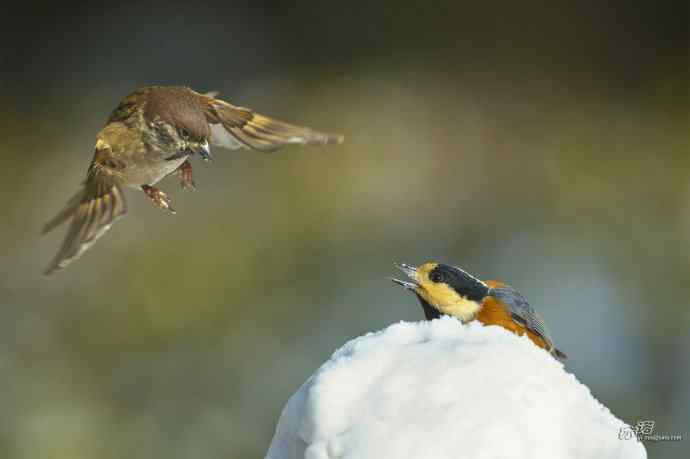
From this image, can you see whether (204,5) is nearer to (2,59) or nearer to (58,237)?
(2,59)

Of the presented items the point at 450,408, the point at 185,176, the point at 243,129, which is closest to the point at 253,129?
the point at 243,129

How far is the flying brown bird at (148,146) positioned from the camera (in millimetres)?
1148

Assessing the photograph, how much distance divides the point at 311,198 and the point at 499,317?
1725mm

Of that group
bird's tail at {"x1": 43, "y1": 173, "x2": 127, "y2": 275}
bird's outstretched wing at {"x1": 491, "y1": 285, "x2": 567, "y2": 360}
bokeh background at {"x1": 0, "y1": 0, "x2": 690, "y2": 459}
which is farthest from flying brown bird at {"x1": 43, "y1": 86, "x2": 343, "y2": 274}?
bokeh background at {"x1": 0, "y1": 0, "x2": 690, "y2": 459}

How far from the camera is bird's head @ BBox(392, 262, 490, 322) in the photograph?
4.62ft

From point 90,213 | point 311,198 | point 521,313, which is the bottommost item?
point 521,313

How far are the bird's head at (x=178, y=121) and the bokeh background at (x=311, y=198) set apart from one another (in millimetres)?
1693

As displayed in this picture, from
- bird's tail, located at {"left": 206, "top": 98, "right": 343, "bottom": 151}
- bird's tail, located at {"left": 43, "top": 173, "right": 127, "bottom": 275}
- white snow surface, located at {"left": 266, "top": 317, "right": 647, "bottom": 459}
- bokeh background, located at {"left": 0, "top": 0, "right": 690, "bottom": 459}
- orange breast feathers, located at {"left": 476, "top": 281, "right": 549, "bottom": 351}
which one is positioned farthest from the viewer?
bokeh background, located at {"left": 0, "top": 0, "right": 690, "bottom": 459}

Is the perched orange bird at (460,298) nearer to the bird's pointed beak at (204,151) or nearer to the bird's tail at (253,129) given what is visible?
the bird's tail at (253,129)

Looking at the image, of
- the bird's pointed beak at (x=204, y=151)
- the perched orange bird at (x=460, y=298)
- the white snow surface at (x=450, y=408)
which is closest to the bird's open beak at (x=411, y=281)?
the perched orange bird at (x=460, y=298)

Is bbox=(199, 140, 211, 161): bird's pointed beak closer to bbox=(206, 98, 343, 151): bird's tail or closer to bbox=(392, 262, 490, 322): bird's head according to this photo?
bbox=(206, 98, 343, 151): bird's tail

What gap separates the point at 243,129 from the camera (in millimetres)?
1314

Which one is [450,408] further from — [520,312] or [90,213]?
[520,312]

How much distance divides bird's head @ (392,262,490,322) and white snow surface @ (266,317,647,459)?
0.65m
